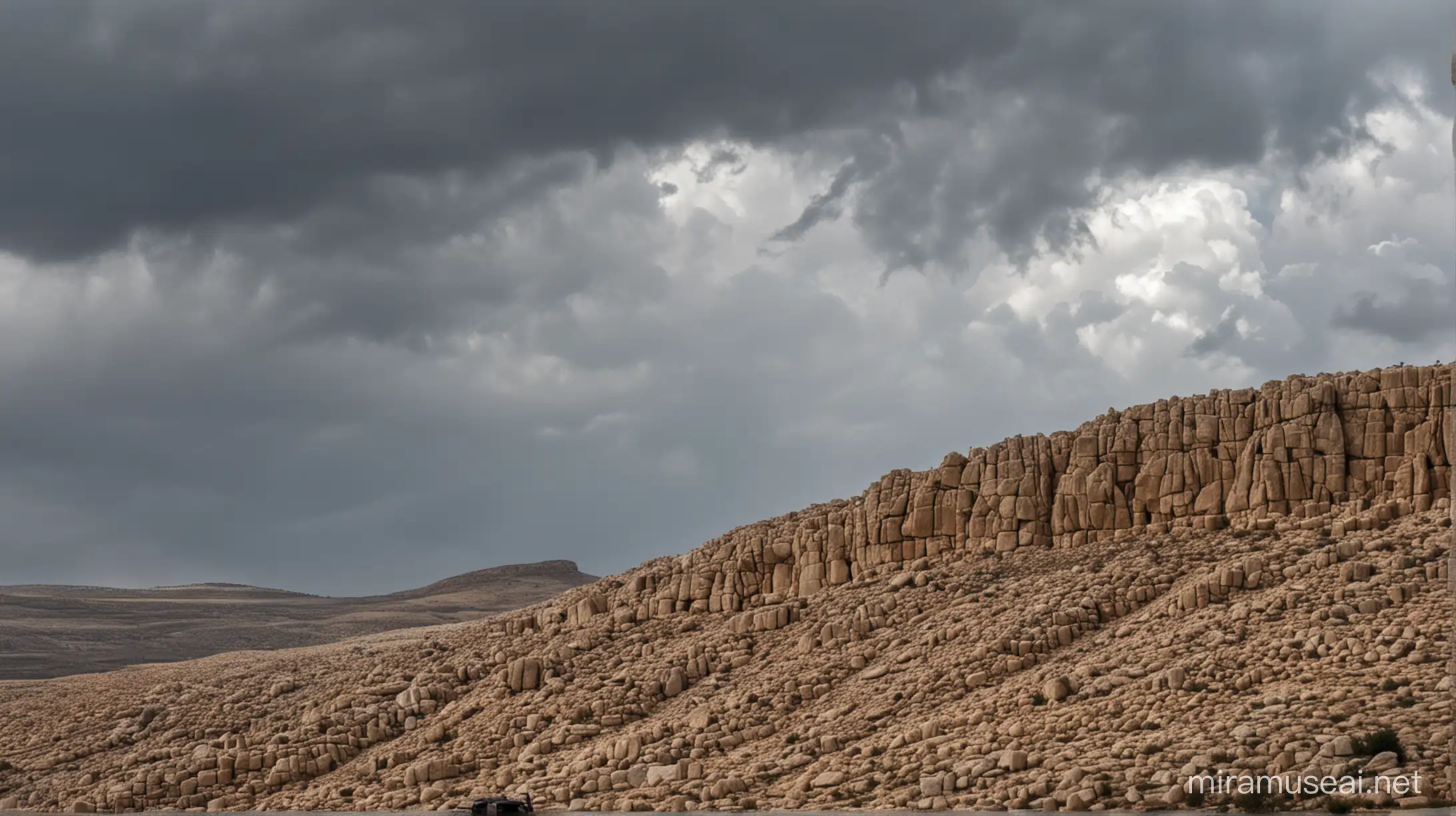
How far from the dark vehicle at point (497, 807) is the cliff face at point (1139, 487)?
549 inches

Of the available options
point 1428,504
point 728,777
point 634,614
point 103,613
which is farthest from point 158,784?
point 103,613

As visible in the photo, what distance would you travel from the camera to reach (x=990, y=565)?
1693 inches

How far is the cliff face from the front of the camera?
39.4m

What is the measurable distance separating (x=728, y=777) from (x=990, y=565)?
38.0ft

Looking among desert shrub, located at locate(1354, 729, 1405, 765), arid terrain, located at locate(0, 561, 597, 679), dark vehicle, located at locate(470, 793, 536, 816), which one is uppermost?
arid terrain, located at locate(0, 561, 597, 679)

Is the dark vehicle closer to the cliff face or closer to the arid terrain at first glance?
the cliff face

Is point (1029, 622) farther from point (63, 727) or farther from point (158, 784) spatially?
point (63, 727)

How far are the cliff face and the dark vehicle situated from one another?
45.8 ft

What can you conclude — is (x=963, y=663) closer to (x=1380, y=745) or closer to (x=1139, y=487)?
(x=1139, y=487)

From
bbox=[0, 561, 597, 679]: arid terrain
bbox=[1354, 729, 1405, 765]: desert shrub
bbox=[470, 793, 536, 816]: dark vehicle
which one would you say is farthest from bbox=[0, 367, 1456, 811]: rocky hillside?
bbox=[0, 561, 597, 679]: arid terrain

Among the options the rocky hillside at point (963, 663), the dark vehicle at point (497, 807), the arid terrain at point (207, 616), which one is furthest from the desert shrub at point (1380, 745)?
the arid terrain at point (207, 616)

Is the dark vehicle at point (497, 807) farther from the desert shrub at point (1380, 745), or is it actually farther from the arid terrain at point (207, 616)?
the arid terrain at point (207, 616)

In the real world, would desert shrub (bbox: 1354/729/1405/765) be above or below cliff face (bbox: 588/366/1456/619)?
below

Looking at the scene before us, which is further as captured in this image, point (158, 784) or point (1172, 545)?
point (158, 784)
